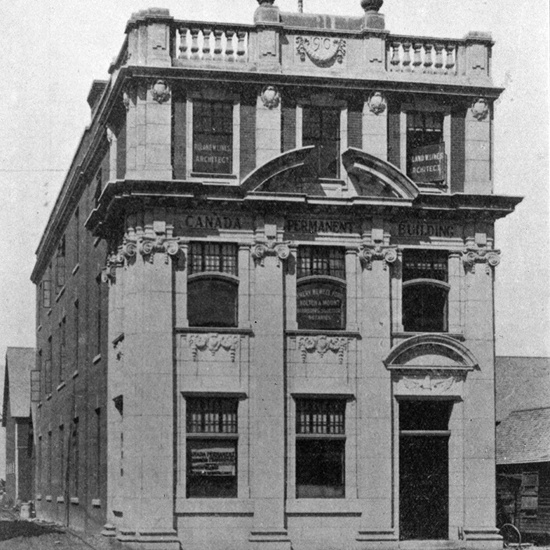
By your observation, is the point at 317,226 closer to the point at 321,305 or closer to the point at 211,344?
the point at 321,305

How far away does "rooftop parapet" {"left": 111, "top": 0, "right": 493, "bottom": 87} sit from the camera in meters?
27.0

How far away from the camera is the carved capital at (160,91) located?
2673 centimetres

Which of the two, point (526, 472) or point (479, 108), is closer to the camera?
point (479, 108)

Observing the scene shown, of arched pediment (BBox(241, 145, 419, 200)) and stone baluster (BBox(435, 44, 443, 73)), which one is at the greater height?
stone baluster (BBox(435, 44, 443, 73))

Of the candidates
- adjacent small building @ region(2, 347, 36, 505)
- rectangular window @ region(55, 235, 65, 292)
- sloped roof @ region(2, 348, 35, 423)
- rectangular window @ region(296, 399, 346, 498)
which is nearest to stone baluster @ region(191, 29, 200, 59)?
rectangular window @ region(296, 399, 346, 498)

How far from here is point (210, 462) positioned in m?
26.3

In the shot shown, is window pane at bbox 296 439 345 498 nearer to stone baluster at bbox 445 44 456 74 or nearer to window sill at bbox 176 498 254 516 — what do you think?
window sill at bbox 176 498 254 516

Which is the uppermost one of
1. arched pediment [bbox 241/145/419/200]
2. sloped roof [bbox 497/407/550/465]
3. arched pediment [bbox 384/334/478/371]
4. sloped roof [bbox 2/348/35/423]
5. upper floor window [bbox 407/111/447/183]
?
upper floor window [bbox 407/111/447/183]

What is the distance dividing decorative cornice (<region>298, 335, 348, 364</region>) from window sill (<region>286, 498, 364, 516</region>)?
3271mm

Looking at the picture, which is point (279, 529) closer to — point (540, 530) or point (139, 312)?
point (139, 312)

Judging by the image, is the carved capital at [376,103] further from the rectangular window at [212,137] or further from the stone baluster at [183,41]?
the stone baluster at [183,41]

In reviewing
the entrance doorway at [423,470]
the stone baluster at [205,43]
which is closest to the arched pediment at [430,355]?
the entrance doorway at [423,470]

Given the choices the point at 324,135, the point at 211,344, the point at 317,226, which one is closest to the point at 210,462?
the point at 211,344

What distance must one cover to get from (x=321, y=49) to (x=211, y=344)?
7.77 m
